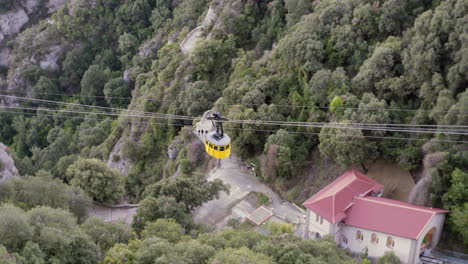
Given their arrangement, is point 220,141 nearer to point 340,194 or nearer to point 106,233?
point 340,194

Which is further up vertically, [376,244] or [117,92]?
[117,92]

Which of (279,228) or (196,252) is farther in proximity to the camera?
(279,228)

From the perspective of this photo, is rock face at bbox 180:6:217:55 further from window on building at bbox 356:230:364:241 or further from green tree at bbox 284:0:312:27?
window on building at bbox 356:230:364:241

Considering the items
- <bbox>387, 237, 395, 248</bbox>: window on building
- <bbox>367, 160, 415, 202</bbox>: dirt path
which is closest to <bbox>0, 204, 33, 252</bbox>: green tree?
<bbox>387, 237, 395, 248</bbox>: window on building

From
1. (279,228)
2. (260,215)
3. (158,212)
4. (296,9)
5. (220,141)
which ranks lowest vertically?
(260,215)

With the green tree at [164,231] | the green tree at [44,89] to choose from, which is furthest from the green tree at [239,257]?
the green tree at [44,89]

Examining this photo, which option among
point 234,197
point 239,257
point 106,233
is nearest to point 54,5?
point 234,197

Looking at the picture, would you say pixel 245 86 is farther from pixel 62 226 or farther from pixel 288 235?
pixel 62 226
